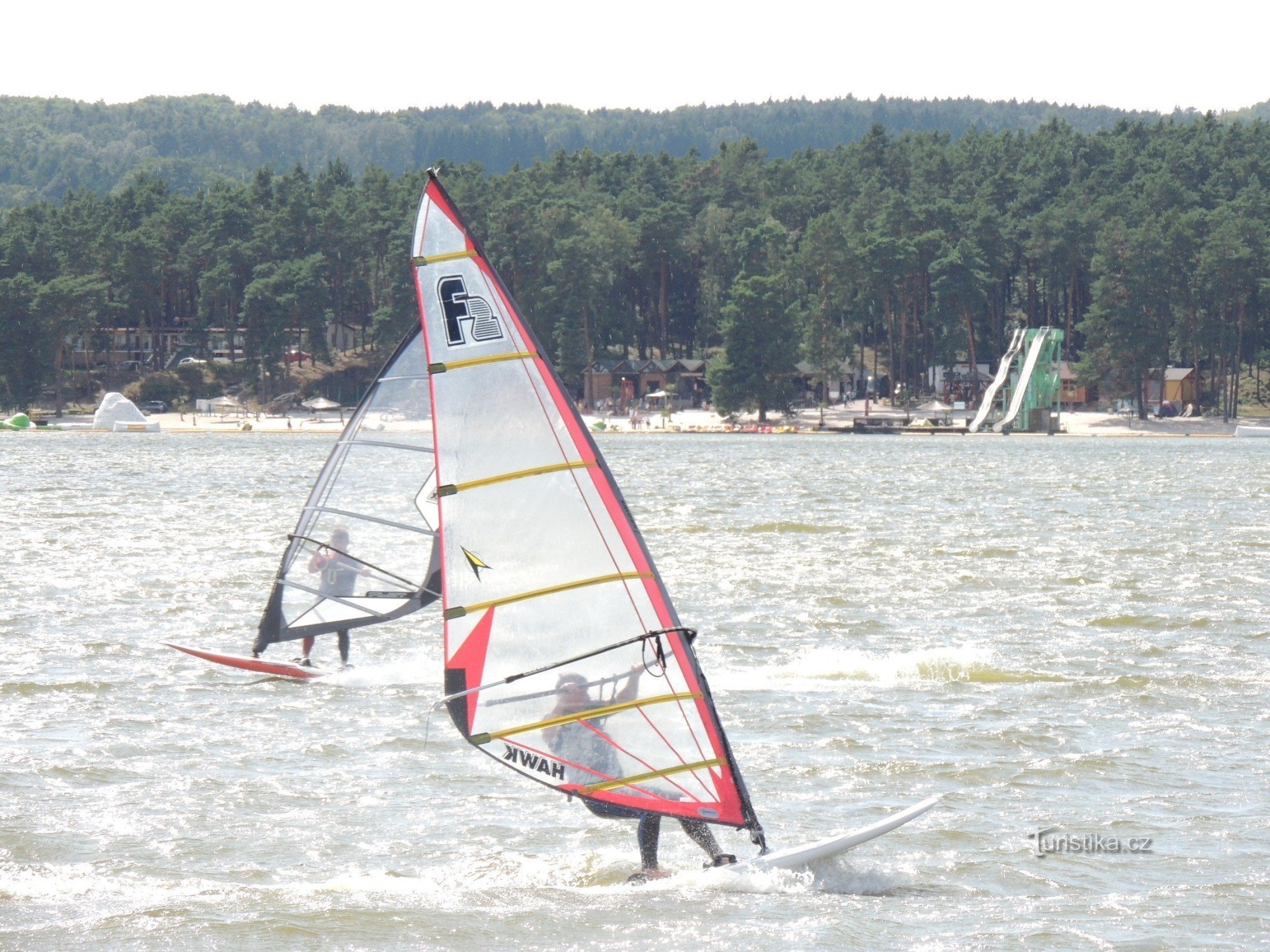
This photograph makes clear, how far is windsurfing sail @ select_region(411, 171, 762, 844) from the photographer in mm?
9000

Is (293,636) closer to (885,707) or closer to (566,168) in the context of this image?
(885,707)

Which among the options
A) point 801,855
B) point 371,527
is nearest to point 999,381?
point 371,527

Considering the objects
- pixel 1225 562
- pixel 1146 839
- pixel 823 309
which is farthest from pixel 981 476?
pixel 1146 839

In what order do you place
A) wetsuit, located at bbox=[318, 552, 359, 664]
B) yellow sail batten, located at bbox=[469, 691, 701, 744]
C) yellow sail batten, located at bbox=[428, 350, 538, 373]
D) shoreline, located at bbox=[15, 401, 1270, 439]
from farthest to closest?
shoreline, located at bbox=[15, 401, 1270, 439] < wetsuit, located at bbox=[318, 552, 359, 664] < yellow sail batten, located at bbox=[469, 691, 701, 744] < yellow sail batten, located at bbox=[428, 350, 538, 373]

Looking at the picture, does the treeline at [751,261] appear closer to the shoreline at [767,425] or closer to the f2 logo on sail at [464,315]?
the shoreline at [767,425]

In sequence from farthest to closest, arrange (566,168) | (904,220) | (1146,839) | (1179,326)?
(566,168), (904,220), (1179,326), (1146,839)

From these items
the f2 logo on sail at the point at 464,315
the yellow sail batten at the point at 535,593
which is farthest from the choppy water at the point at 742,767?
the f2 logo on sail at the point at 464,315

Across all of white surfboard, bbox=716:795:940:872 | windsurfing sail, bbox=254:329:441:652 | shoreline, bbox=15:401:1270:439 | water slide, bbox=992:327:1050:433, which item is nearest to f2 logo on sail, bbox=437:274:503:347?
white surfboard, bbox=716:795:940:872

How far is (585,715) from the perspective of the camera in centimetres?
920

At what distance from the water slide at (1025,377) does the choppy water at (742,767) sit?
6857cm

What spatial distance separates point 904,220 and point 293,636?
4065 inches

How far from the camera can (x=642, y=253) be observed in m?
121

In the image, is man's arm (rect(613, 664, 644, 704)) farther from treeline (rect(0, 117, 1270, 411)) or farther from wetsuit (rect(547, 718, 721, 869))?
treeline (rect(0, 117, 1270, 411))

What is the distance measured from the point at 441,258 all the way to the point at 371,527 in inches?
272
